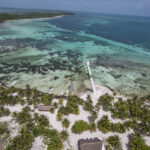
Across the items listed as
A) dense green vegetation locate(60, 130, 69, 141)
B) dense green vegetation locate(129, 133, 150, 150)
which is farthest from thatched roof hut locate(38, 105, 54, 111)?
dense green vegetation locate(129, 133, 150, 150)

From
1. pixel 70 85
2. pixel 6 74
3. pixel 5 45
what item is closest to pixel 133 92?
pixel 70 85

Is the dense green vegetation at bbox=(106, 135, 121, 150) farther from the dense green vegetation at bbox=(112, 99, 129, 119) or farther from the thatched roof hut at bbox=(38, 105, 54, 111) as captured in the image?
the thatched roof hut at bbox=(38, 105, 54, 111)

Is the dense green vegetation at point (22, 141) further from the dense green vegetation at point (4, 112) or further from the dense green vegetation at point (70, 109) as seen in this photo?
the dense green vegetation at point (70, 109)

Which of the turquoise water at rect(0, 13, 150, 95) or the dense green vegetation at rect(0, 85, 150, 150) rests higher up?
the turquoise water at rect(0, 13, 150, 95)

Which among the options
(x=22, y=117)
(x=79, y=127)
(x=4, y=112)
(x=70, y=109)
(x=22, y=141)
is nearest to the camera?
(x=22, y=141)

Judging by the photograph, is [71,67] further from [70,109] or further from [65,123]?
[65,123]

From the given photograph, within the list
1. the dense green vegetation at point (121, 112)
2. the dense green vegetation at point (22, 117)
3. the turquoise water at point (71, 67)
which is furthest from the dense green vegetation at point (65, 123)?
the dense green vegetation at point (121, 112)

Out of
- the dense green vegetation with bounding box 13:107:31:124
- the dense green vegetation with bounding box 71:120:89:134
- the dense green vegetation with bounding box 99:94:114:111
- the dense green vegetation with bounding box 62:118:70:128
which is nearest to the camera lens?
the dense green vegetation with bounding box 71:120:89:134

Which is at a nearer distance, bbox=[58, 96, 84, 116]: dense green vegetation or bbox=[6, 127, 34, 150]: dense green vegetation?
bbox=[6, 127, 34, 150]: dense green vegetation

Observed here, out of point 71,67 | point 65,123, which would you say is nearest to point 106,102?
point 65,123

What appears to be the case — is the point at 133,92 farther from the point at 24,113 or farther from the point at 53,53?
the point at 53,53
